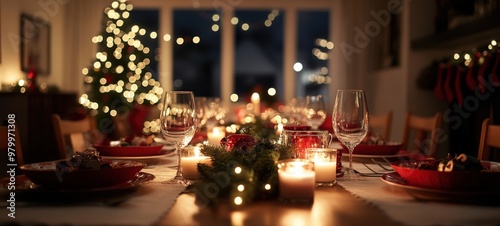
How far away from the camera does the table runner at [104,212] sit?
0.85 meters

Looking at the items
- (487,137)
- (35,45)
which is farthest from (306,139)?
(35,45)

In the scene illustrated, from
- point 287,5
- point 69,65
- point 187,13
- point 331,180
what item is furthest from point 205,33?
point 331,180

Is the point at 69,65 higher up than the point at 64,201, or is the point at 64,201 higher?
the point at 69,65

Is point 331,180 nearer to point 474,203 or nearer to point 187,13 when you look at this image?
point 474,203

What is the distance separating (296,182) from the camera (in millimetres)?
989

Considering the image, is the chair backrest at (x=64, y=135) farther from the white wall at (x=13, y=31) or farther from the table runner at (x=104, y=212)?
the white wall at (x=13, y=31)

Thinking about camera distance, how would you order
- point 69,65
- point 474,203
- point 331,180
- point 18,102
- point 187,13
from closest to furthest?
point 474,203
point 331,180
point 18,102
point 69,65
point 187,13

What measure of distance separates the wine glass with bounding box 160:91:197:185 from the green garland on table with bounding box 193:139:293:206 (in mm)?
148

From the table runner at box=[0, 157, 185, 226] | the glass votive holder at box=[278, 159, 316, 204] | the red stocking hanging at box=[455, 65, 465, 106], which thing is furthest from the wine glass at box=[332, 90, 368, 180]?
the red stocking hanging at box=[455, 65, 465, 106]

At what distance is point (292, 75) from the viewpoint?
661cm

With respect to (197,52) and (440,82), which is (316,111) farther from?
(197,52)

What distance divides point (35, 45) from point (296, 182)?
5.24 m

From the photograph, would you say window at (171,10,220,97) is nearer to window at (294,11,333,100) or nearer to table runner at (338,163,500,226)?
window at (294,11,333,100)

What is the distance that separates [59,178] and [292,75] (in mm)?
5687
